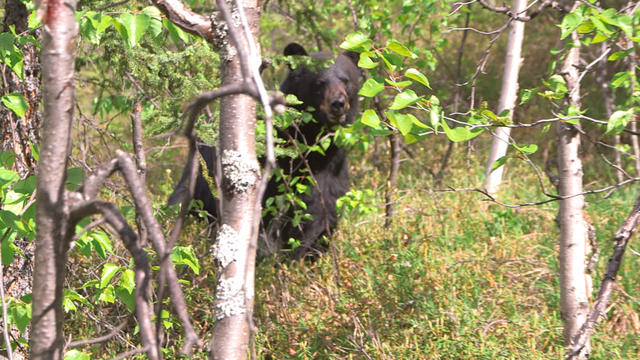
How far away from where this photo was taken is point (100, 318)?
324 cm

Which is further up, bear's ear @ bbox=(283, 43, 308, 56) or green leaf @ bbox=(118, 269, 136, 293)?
bear's ear @ bbox=(283, 43, 308, 56)

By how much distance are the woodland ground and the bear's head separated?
0.96 m

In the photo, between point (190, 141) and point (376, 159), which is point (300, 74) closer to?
point (376, 159)

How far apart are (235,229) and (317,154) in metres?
3.65

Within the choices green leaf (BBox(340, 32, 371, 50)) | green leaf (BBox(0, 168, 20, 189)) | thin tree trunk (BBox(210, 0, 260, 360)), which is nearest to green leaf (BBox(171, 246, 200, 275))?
green leaf (BBox(0, 168, 20, 189))

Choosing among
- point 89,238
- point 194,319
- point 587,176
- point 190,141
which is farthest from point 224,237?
point 587,176

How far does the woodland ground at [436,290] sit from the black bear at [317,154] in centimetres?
25

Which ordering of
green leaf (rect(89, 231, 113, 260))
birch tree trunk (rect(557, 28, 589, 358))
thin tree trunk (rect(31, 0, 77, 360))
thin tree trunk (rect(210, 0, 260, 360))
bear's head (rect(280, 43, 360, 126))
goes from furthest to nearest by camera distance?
bear's head (rect(280, 43, 360, 126)) < birch tree trunk (rect(557, 28, 589, 358)) < green leaf (rect(89, 231, 113, 260)) < thin tree trunk (rect(210, 0, 260, 360)) < thin tree trunk (rect(31, 0, 77, 360))

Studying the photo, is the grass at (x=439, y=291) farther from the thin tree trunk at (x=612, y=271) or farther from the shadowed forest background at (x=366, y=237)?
the thin tree trunk at (x=612, y=271)

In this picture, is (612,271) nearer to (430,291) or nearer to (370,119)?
(370,119)

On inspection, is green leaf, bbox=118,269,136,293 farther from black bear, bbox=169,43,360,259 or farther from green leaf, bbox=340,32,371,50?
black bear, bbox=169,43,360,259

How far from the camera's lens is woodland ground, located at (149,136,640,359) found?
3.07 meters

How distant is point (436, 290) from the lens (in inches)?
139

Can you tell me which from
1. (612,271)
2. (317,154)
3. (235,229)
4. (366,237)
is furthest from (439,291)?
(235,229)
